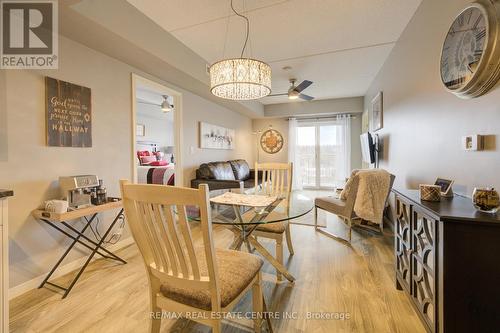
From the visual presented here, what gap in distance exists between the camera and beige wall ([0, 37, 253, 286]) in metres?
1.83

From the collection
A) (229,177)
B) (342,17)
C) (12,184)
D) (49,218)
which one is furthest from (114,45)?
(229,177)

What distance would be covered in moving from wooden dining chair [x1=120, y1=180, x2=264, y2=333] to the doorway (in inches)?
81.7

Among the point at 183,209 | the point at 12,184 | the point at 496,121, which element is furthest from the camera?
the point at 12,184

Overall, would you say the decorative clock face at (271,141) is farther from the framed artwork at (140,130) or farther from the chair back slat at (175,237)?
the chair back slat at (175,237)

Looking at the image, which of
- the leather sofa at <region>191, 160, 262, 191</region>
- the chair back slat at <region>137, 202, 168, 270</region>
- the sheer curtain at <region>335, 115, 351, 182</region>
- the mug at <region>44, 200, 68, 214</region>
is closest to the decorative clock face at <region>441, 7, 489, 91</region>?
the chair back slat at <region>137, 202, 168, 270</region>

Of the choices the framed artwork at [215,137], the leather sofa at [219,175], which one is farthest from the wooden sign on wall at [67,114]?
the framed artwork at [215,137]

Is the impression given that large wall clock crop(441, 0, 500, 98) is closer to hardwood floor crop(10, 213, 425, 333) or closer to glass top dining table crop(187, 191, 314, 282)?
Answer: glass top dining table crop(187, 191, 314, 282)

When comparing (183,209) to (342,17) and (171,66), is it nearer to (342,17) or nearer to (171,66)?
(171,66)

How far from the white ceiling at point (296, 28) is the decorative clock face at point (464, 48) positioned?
0.96m

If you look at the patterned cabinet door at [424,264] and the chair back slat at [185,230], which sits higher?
the chair back slat at [185,230]

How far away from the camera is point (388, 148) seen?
3484 millimetres

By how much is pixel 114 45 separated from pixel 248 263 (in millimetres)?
2451

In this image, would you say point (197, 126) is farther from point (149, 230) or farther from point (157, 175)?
point (149, 230)

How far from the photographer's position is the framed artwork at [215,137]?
174 inches
